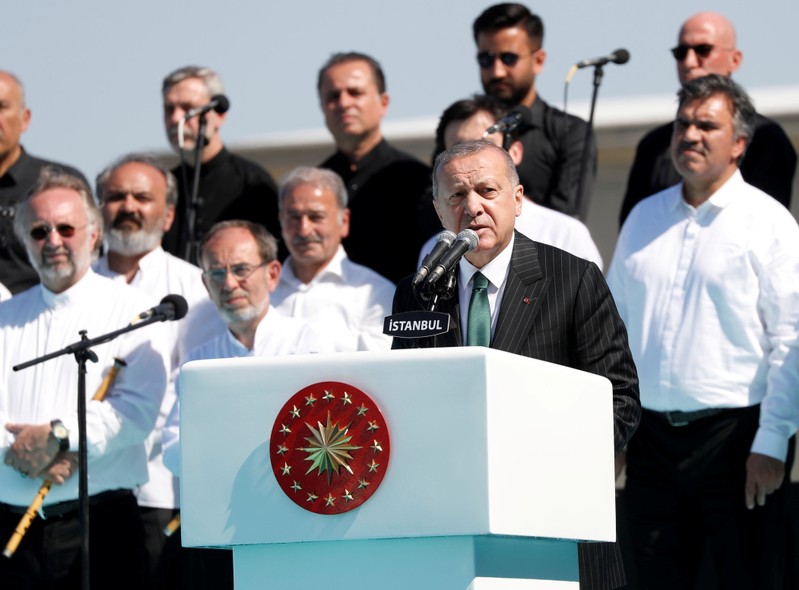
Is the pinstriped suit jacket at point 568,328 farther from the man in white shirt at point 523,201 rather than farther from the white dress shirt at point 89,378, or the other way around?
the white dress shirt at point 89,378

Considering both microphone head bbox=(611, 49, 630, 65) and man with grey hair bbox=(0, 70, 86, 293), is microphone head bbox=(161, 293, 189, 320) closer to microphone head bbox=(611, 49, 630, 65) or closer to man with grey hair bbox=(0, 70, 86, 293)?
man with grey hair bbox=(0, 70, 86, 293)

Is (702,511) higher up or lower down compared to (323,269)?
lower down

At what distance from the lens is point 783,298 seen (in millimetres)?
5305

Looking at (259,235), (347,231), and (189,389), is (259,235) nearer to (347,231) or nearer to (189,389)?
(347,231)

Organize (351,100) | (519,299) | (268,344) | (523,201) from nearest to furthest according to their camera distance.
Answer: (519,299) < (268,344) < (523,201) < (351,100)

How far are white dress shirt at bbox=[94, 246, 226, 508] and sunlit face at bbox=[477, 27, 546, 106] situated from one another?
163 centimetres

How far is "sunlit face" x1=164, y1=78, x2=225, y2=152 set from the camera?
6766 mm

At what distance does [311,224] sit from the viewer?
6.01 metres

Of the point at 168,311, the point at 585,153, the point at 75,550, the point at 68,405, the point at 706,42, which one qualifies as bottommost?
the point at 75,550

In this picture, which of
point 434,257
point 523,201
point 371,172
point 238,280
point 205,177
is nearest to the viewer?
point 434,257

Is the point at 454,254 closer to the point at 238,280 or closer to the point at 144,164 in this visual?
the point at 238,280

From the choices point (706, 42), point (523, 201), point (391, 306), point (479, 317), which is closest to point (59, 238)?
point (391, 306)

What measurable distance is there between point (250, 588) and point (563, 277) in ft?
3.92

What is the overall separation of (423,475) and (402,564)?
0.69 ft
